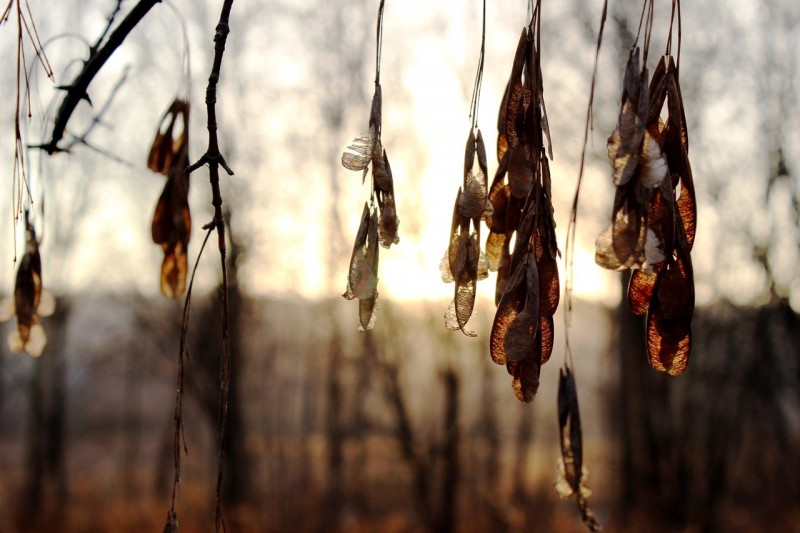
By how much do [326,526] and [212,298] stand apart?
2.79 m

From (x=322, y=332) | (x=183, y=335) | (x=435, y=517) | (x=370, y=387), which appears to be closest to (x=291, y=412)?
(x=322, y=332)

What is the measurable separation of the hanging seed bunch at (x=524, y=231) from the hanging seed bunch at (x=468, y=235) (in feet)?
0.05

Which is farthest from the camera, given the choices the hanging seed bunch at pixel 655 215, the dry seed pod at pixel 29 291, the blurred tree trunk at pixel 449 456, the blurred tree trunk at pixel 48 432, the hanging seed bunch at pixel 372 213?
the blurred tree trunk at pixel 48 432

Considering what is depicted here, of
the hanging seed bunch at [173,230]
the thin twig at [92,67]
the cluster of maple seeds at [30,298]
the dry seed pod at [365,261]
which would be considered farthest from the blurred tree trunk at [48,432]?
the dry seed pod at [365,261]

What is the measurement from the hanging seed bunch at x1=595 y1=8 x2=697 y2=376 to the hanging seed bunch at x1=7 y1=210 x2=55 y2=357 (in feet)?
2.56

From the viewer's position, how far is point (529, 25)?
0.68 m

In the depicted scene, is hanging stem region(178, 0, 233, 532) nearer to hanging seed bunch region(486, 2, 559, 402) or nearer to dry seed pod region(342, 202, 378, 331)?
dry seed pod region(342, 202, 378, 331)

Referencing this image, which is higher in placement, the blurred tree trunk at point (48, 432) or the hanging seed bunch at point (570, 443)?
the hanging seed bunch at point (570, 443)

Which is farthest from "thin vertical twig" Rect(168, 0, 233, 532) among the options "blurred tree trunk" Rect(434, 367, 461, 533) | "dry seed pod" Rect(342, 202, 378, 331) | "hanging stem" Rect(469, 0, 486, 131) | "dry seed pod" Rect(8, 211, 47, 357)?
"blurred tree trunk" Rect(434, 367, 461, 533)

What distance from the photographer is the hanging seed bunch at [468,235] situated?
2.17 ft

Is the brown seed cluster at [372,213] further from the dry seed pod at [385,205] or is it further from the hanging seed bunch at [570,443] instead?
the hanging seed bunch at [570,443]

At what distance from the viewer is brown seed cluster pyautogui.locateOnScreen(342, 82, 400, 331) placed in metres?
0.67

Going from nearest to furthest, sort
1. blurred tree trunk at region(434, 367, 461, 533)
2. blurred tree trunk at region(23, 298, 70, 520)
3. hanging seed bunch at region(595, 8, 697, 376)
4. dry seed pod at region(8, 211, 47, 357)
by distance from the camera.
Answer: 1. hanging seed bunch at region(595, 8, 697, 376)
2. dry seed pod at region(8, 211, 47, 357)
3. blurred tree trunk at region(434, 367, 461, 533)
4. blurred tree trunk at region(23, 298, 70, 520)

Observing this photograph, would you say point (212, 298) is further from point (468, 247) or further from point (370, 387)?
point (468, 247)
